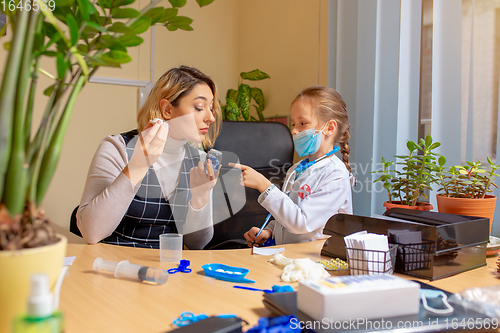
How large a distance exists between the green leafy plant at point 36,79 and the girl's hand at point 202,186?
3.01ft

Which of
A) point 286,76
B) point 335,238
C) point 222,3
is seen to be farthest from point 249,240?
point 222,3

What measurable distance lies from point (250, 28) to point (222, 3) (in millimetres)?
341

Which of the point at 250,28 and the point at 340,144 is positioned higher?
the point at 250,28

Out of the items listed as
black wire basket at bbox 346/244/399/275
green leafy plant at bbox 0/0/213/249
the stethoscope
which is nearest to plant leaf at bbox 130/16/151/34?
green leafy plant at bbox 0/0/213/249

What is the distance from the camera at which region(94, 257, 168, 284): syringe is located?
76 centimetres

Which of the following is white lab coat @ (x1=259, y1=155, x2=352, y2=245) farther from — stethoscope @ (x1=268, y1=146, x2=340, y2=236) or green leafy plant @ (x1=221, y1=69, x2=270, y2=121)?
green leafy plant @ (x1=221, y1=69, x2=270, y2=121)

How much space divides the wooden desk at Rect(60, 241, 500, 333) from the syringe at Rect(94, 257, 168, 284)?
0.05 feet

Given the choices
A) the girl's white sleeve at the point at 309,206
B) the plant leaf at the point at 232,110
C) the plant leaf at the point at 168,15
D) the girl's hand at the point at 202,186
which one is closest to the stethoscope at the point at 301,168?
the girl's white sleeve at the point at 309,206

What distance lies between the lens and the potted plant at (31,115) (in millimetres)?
438

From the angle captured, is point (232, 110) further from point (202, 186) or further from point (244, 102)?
point (202, 186)

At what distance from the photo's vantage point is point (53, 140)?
0.50 metres

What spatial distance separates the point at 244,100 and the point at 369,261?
2.03 metres

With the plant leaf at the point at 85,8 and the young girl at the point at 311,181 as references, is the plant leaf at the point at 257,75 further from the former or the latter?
the plant leaf at the point at 85,8

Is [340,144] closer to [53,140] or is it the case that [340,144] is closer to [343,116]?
[343,116]
